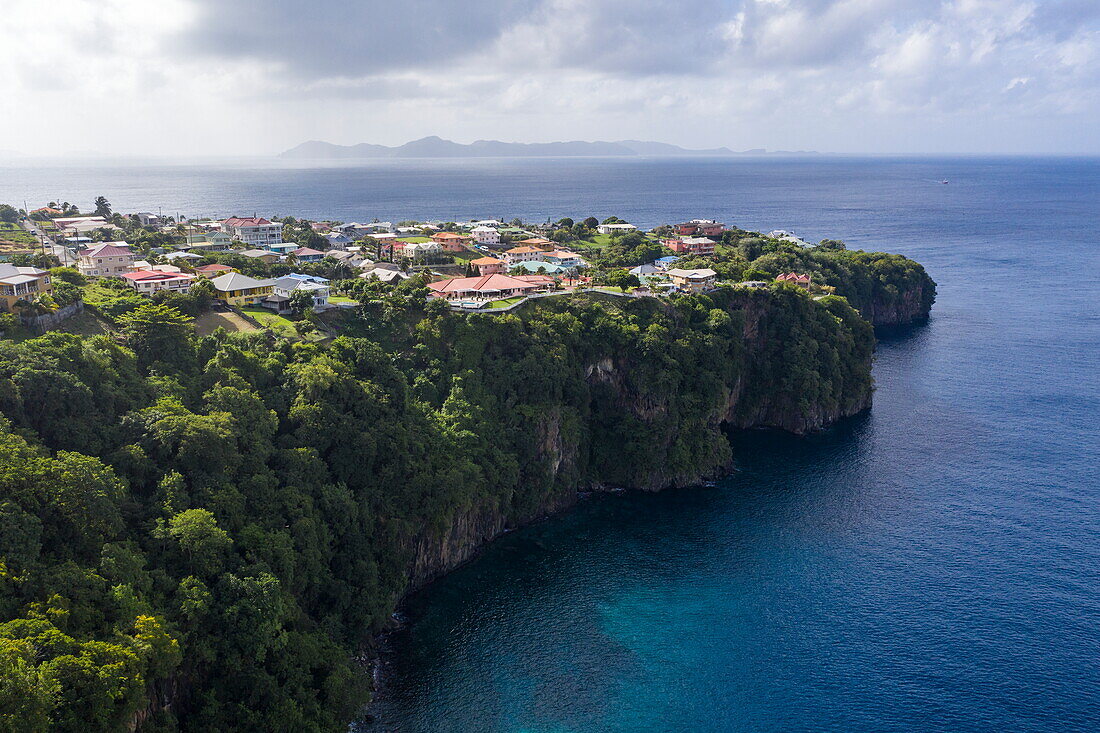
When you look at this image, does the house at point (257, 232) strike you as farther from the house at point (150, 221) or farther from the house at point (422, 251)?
the house at point (422, 251)

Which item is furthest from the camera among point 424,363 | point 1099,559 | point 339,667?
point 424,363

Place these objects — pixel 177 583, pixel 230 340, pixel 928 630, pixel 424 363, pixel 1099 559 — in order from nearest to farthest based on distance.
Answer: pixel 177 583 → pixel 928 630 → pixel 1099 559 → pixel 230 340 → pixel 424 363

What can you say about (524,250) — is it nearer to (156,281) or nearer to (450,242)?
(450,242)

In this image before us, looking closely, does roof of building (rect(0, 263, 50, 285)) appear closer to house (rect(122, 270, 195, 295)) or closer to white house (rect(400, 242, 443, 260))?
house (rect(122, 270, 195, 295))

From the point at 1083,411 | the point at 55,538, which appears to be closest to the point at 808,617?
the point at 55,538

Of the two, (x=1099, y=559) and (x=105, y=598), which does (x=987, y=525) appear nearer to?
(x=1099, y=559)

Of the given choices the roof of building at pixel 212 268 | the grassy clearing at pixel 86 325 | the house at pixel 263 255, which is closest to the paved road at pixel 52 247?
the roof of building at pixel 212 268

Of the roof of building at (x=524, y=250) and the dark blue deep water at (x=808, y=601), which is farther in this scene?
the roof of building at (x=524, y=250)

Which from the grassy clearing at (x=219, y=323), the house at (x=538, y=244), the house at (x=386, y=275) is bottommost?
the grassy clearing at (x=219, y=323)
